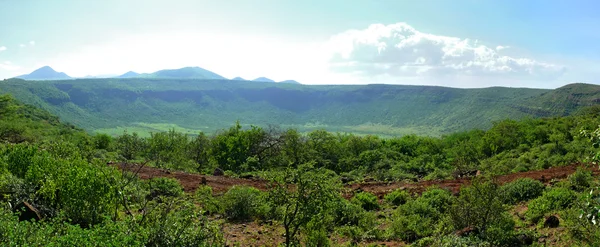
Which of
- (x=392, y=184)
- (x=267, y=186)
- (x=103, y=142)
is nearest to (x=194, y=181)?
(x=392, y=184)

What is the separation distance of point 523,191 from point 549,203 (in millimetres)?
2622

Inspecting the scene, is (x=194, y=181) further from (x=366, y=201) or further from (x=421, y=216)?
(x=421, y=216)

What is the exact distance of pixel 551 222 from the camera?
508 inches

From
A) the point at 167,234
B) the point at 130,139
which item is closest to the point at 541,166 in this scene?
the point at 167,234

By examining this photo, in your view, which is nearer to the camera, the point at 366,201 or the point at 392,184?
the point at 366,201

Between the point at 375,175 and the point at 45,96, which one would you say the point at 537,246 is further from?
the point at 45,96

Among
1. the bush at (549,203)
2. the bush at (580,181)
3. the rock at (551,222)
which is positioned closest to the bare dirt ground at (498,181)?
the bush at (580,181)

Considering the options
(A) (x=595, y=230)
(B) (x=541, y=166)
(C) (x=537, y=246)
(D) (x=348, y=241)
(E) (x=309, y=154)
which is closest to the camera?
(A) (x=595, y=230)

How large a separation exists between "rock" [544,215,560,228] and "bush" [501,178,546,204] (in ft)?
11.0

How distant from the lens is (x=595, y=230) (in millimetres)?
10328

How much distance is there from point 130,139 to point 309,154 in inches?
857

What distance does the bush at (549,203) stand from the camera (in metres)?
14.0

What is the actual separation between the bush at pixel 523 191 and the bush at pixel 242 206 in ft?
34.6

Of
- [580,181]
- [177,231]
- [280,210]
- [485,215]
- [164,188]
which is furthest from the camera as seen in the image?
[164,188]
